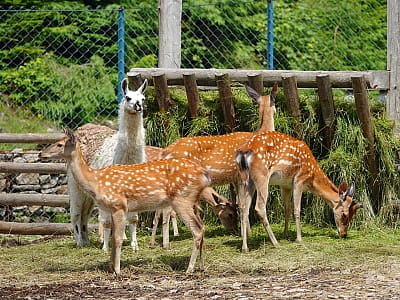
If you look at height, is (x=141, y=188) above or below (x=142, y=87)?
below

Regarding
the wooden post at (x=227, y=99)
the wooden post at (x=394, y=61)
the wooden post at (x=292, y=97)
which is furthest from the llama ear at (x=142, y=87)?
the wooden post at (x=394, y=61)

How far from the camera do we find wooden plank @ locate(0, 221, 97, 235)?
10.7m

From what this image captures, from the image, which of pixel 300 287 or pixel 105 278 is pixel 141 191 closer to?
pixel 105 278

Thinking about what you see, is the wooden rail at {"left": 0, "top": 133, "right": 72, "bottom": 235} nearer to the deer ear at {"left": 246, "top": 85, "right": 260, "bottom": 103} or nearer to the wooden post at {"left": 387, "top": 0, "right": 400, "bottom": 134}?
the deer ear at {"left": 246, "top": 85, "right": 260, "bottom": 103}

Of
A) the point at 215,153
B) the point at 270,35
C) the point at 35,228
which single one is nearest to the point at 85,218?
the point at 35,228

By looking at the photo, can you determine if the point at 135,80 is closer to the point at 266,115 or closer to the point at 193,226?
the point at 266,115

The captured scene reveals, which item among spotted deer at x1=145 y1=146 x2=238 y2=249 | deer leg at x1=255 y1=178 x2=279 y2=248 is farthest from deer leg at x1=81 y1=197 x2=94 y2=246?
deer leg at x1=255 y1=178 x2=279 y2=248

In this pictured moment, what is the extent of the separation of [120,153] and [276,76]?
1847 mm

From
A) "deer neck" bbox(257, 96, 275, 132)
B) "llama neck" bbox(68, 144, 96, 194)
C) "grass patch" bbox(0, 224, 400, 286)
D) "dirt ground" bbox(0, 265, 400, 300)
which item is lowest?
"grass patch" bbox(0, 224, 400, 286)

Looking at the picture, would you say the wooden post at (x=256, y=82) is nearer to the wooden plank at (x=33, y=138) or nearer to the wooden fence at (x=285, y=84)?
the wooden fence at (x=285, y=84)

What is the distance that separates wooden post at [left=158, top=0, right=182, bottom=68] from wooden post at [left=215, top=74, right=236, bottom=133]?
857 mm

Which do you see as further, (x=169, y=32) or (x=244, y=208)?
(x=169, y=32)

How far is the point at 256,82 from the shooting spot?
9.89 m

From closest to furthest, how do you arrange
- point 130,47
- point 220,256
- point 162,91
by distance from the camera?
point 220,256 → point 162,91 → point 130,47
